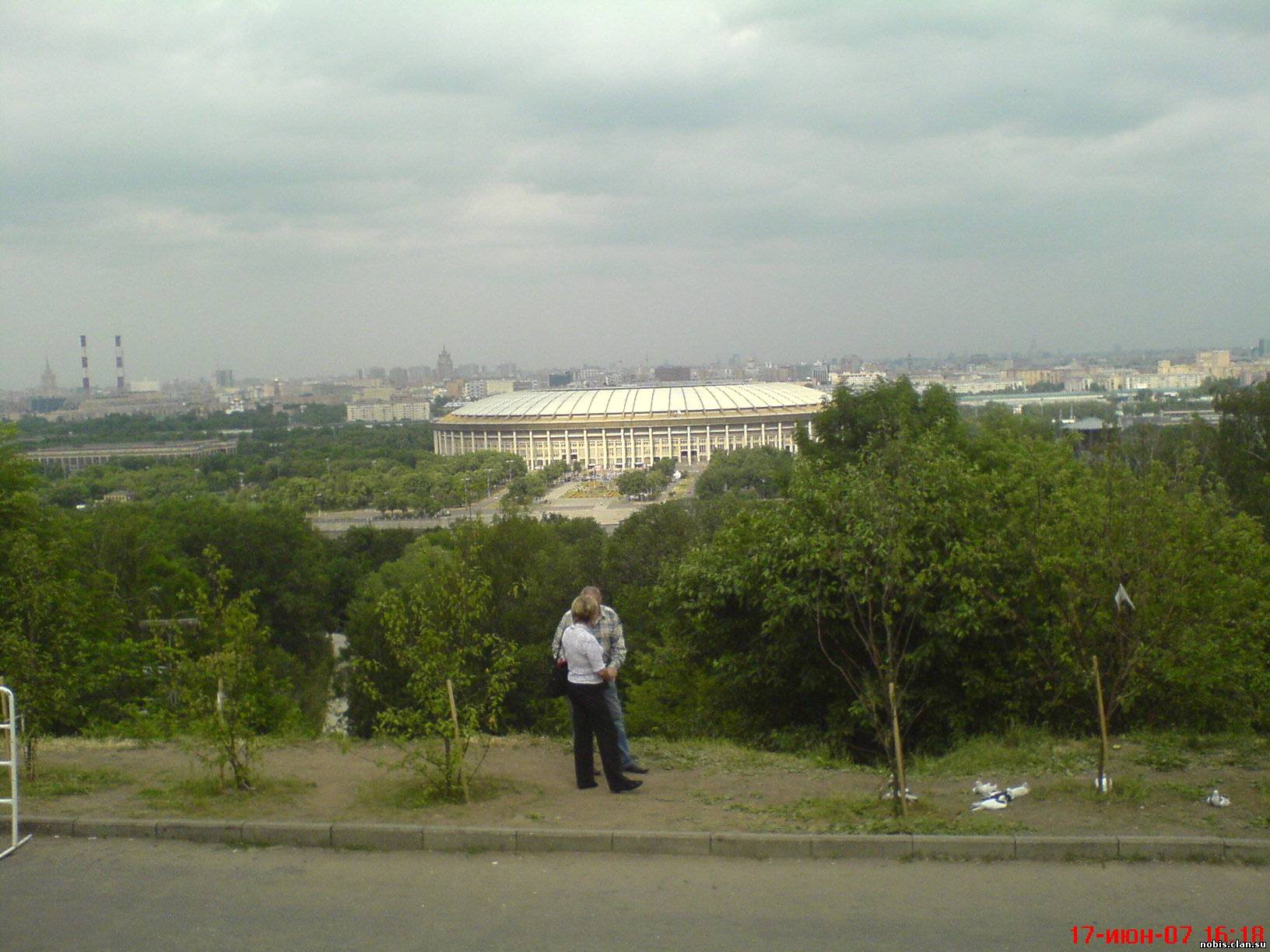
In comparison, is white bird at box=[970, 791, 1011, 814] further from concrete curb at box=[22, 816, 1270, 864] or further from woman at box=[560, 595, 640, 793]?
woman at box=[560, 595, 640, 793]

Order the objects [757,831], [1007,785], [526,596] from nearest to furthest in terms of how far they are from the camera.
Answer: [757,831], [1007,785], [526,596]

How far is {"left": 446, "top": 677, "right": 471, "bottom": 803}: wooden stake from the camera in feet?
17.7

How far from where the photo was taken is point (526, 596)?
1903cm

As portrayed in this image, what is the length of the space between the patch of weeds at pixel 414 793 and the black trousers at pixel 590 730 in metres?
0.39

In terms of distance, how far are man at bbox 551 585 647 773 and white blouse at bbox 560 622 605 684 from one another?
6 centimetres

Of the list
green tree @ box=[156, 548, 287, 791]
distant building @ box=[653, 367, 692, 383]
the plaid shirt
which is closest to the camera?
green tree @ box=[156, 548, 287, 791]

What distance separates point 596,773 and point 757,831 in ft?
5.21

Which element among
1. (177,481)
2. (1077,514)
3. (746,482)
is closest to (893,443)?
(1077,514)

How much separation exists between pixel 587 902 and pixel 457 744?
5.10 feet

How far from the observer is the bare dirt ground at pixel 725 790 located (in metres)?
4.91

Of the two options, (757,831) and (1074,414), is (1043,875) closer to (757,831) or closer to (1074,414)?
(757,831)

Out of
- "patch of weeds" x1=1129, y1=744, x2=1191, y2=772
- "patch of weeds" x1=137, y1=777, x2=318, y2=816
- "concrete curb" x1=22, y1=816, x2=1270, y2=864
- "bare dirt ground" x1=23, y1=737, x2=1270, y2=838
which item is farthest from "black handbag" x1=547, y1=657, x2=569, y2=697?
"patch of weeds" x1=1129, y1=744, x2=1191, y2=772
